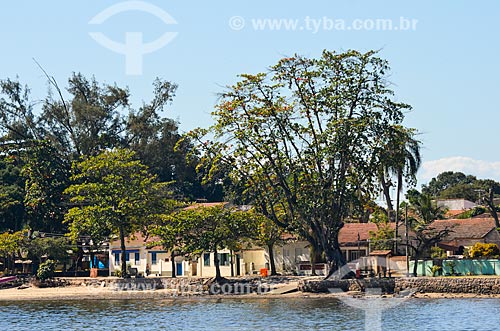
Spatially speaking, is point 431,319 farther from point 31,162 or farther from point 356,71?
point 31,162

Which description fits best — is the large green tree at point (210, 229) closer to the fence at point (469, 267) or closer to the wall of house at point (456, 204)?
the fence at point (469, 267)

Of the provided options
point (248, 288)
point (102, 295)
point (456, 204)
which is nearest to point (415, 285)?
point (248, 288)

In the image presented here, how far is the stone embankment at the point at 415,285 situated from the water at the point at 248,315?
1.87 metres

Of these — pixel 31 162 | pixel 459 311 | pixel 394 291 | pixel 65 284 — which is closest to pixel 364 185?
pixel 394 291

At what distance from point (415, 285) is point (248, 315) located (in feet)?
40.8

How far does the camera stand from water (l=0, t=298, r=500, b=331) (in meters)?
43.8

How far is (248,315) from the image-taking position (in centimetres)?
4931

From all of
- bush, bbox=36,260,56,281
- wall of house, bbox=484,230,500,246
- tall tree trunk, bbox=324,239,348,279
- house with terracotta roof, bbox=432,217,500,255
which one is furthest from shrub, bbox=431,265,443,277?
bush, bbox=36,260,56,281

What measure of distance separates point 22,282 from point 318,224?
88.0 ft

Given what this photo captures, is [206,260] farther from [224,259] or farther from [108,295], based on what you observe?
[108,295]

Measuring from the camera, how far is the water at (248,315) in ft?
144

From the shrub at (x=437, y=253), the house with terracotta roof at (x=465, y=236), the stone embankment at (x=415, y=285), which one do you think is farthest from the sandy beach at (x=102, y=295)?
the house with terracotta roof at (x=465, y=236)

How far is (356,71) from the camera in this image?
59094mm

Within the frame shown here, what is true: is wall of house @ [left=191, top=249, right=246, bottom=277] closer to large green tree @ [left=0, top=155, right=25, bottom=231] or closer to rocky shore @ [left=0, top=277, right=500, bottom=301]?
rocky shore @ [left=0, top=277, right=500, bottom=301]
